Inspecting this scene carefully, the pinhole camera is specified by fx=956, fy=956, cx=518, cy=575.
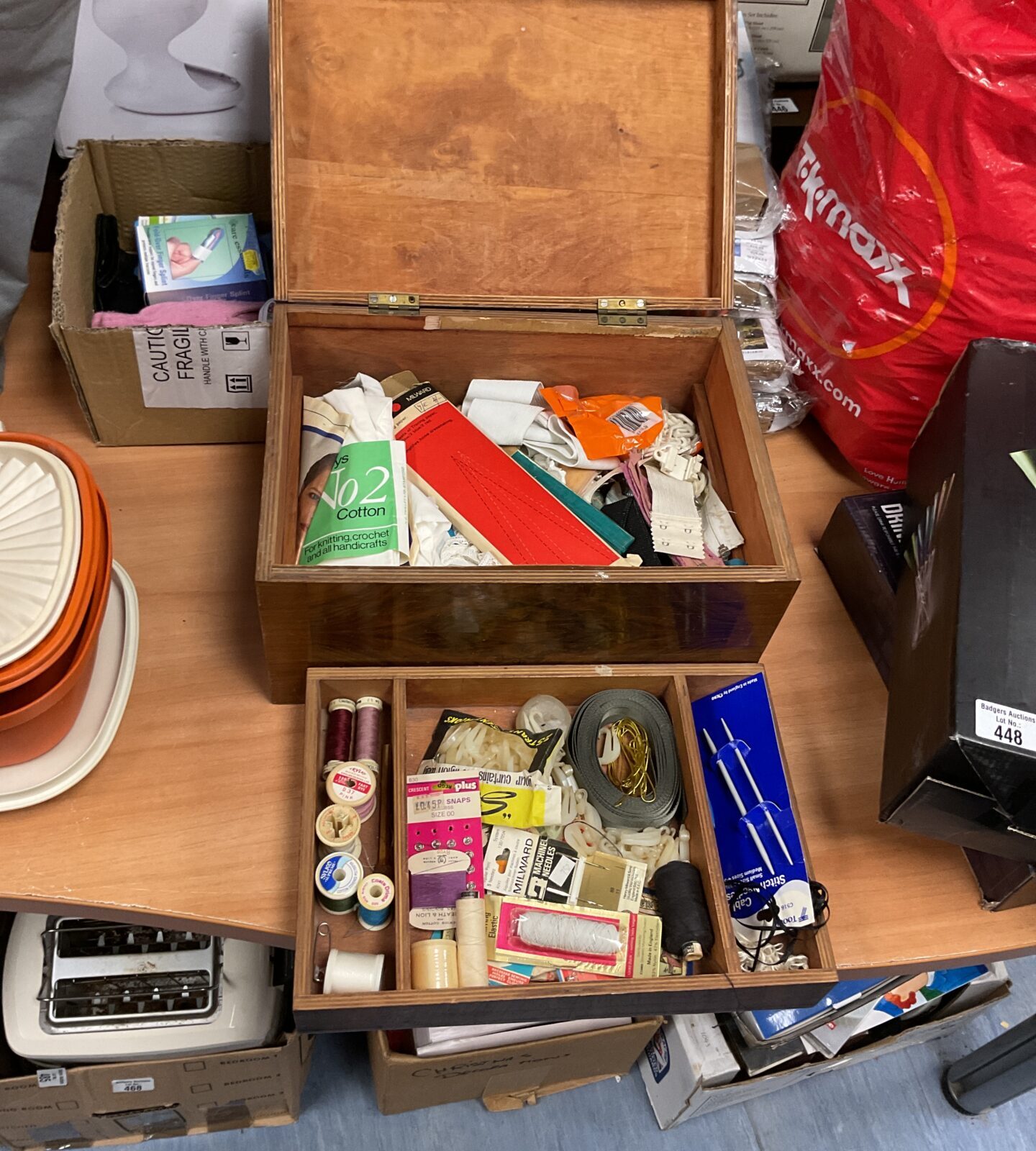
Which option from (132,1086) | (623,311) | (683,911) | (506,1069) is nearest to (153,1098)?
(132,1086)

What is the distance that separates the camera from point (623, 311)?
1.11 m

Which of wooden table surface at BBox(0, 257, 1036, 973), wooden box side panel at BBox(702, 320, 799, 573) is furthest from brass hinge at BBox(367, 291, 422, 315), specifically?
wooden box side panel at BBox(702, 320, 799, 573)

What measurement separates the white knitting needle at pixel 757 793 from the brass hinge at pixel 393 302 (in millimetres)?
565

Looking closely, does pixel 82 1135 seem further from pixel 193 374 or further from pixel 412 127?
pixel 412 127

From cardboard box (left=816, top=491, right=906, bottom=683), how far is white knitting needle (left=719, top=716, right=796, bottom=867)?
19 cm

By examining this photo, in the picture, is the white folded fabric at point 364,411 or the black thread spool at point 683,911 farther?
the white folded fabric at point 364,411

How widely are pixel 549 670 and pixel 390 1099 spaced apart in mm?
724

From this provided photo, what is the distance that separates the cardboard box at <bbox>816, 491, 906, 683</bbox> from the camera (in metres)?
1.03

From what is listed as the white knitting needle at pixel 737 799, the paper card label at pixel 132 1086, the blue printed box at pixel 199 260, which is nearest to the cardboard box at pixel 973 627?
the white knitting needle at pixel 737 799

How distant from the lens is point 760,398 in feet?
4.02

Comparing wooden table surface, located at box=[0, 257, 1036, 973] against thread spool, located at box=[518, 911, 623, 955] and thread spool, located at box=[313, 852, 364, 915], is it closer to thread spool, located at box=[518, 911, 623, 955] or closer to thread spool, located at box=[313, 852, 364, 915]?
thread spool, located at box=[313, 852, 364, 915]

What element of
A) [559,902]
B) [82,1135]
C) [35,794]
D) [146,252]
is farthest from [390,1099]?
[146,252]

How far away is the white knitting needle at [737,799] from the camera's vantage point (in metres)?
0.90

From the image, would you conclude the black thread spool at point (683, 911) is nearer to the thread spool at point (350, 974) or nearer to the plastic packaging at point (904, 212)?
the thread spool at point (350, 974)
